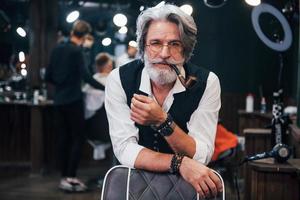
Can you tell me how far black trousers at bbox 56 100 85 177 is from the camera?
479 cm

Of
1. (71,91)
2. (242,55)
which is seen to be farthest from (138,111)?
(242,55)

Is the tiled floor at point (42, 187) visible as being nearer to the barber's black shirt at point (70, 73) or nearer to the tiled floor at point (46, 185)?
the tiled floor at point (46, 185)

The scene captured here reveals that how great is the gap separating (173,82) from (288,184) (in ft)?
4.77

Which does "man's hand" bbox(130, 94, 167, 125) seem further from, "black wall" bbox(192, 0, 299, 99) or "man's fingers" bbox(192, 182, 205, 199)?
"black wall" bbox(192, 0, 299, 99)

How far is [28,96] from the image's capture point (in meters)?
5.93

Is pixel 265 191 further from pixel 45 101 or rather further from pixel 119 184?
pixel 45 101

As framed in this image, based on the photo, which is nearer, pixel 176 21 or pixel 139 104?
pixel 139 104

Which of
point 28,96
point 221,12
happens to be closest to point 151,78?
point 28,96

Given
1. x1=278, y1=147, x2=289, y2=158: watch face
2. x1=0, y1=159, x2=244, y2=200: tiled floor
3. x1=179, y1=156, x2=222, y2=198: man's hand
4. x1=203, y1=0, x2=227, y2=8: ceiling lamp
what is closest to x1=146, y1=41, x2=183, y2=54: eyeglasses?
x1=179, y1=156, x2=222, y2=198: man's hand

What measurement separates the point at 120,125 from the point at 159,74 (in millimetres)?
239

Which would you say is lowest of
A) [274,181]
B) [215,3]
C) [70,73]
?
[274,181]

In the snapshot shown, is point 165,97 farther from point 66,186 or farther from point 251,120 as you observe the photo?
point 251,120

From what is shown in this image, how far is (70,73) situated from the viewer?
4.75 metres

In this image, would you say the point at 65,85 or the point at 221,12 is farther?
the point at 221,12
